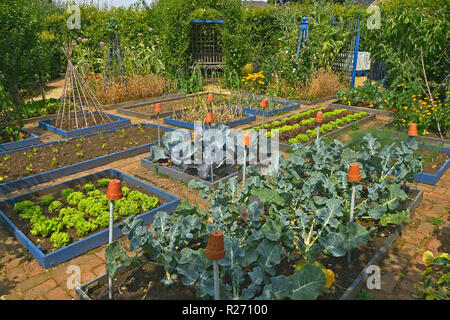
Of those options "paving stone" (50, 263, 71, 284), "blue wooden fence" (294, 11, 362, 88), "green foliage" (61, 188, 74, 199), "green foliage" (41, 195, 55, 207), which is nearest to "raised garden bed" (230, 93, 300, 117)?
"blue wooden fence" (294, 11, 362, 88)

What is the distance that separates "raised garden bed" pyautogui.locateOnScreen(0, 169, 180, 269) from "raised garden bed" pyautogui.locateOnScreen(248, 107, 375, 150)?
106 inches

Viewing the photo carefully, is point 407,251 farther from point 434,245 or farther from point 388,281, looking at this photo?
point 388,281

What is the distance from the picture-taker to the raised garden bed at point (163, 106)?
9.09 metres

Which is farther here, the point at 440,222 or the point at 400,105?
the point at 400,105

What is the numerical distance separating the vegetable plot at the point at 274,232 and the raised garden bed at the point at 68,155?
2.81m

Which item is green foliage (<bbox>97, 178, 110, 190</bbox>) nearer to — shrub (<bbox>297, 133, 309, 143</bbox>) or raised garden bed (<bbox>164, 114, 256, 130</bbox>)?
raised garden bed (<bbox>164, 114, 256, 130</bbox>)

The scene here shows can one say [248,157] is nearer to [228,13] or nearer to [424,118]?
[424,118]

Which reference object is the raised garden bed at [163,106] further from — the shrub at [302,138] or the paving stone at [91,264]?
the paving stone at [91,264]

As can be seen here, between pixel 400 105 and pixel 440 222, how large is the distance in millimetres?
4177

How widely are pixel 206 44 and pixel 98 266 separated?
12.6 m

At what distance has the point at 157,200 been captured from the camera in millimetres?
4438

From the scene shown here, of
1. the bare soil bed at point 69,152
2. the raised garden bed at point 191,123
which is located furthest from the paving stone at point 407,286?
the raised garden bed at point 191,123

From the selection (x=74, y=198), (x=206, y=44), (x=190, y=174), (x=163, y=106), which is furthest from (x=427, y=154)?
(x=206, y=44)
